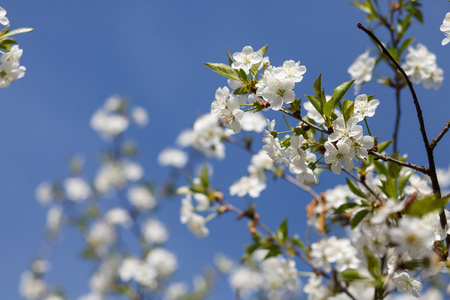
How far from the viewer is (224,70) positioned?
4.57ft

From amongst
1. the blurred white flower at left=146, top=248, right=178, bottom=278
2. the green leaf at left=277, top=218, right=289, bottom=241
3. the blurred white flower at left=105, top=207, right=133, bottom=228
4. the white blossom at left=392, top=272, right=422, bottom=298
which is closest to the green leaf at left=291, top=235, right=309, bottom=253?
the green leaf at left=277, top=218, right=289, bottom=241

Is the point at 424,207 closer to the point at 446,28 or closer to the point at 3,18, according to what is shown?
the point at 446,28

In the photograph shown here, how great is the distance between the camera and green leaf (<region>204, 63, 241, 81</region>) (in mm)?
1378

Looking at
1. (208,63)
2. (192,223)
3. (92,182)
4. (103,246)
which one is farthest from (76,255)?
(208,63)

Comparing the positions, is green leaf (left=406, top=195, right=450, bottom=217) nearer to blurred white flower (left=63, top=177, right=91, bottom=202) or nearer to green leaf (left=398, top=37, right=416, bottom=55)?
green leaf (left=398, top=37, right=416, bottom=55)

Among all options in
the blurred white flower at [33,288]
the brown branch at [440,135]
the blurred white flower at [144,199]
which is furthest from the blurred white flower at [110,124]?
the brown branch at [440,135]

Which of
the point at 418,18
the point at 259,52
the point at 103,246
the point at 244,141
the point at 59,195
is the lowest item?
the point at 259,52

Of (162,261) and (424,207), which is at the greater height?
(162,261)

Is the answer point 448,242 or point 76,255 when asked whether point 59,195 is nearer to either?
point 76,255

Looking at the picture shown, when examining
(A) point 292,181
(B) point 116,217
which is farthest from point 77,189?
(A) point 292,181

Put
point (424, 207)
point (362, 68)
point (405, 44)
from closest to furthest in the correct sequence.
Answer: point (424, 207), point (405, 44), point (362, 68)

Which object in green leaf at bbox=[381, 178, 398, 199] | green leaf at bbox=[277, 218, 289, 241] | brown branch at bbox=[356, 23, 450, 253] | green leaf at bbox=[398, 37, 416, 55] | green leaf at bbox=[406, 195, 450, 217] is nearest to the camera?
green leaf at bbox=[406, 195, 450, 217]

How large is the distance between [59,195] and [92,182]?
85 centimetres

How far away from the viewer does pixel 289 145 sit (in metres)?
1.39
